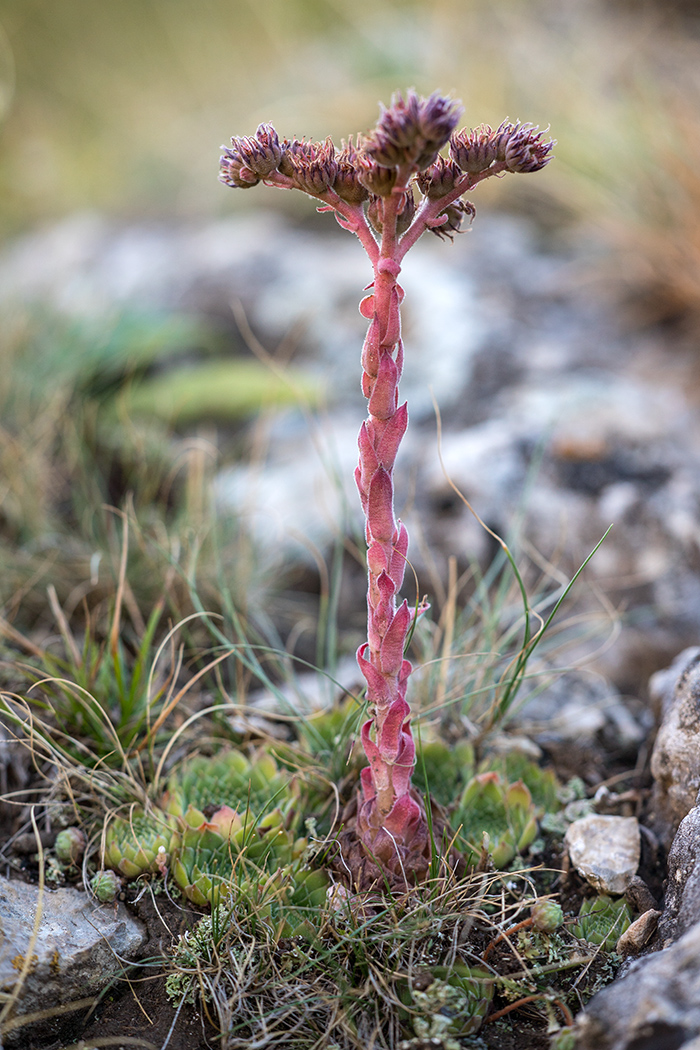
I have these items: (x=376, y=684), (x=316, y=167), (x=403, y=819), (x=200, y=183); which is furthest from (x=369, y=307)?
(x=200, y=183)

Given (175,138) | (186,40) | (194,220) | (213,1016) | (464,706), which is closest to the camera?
(213,1016)

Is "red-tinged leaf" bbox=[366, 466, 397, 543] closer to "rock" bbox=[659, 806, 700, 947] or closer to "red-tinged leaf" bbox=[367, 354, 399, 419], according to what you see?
"red-tinged leaf" bbox=[367, 354, 399, 419]

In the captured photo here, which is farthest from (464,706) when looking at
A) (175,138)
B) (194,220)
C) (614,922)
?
(175,138)

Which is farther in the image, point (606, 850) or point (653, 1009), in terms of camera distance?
point (606, 850)

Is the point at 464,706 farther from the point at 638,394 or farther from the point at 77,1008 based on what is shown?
the point at 638,394

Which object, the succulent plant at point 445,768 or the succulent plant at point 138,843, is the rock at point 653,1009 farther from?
the succulent plant at point 138,843

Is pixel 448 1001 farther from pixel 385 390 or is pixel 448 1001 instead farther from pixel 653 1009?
pixel 385 390

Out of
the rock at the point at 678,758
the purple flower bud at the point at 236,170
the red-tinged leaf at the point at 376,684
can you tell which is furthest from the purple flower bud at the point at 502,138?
the rock at the point at 678,758
